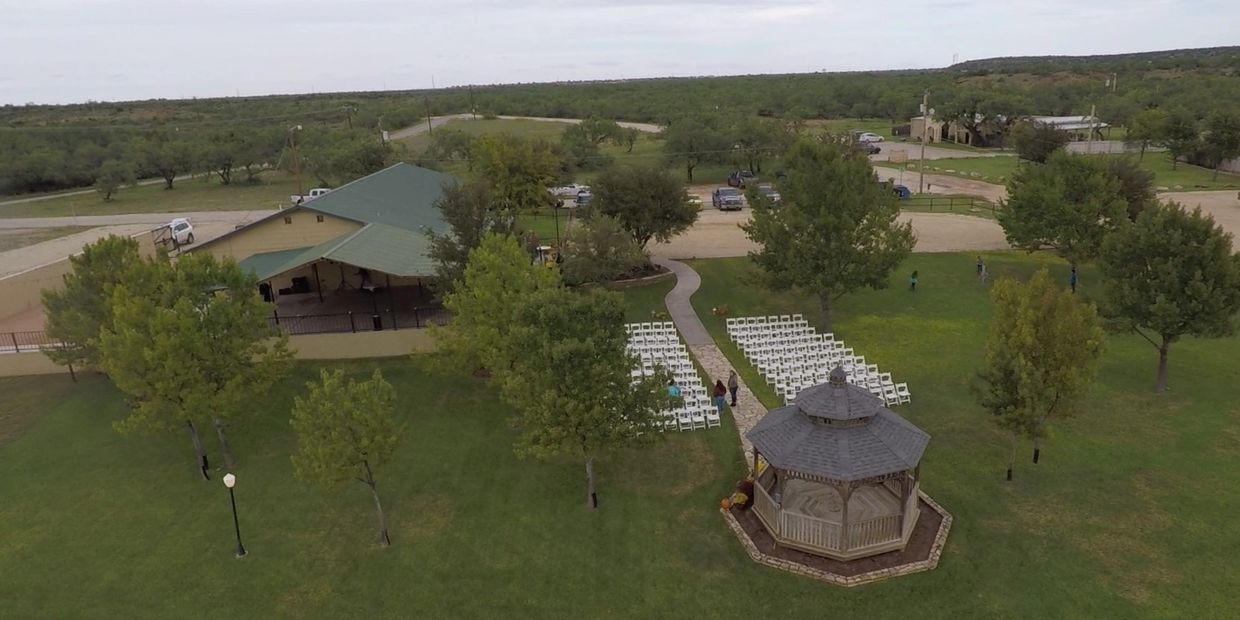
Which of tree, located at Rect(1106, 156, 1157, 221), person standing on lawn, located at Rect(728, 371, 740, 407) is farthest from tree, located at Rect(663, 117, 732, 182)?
person standing on lawn, located at Rect(728, 371, 740, 407)

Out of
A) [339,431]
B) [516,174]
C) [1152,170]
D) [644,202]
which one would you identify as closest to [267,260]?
[644,202]

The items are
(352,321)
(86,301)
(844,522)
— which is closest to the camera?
(844,522)

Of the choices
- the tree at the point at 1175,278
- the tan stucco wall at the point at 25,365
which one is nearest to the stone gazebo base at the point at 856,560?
the tree at the point at 1175,278

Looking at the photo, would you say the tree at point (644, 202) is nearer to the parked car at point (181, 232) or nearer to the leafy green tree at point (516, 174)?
the leafy green tree at point (516, 174)

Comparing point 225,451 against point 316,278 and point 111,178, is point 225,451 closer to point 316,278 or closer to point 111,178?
point 316,278

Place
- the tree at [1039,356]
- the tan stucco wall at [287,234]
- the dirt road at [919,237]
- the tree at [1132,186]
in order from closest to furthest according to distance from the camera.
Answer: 1. the tree at [1039,356]
2. the tan stucco wall at [287,234]
3. the tree at [1132,186]
4. the dirt road at [919,237]

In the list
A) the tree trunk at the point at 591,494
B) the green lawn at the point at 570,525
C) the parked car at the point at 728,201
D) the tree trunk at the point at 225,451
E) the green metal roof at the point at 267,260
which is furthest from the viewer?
the parked car at the point at 728,201
